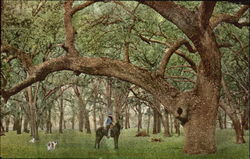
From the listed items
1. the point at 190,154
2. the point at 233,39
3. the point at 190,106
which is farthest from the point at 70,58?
the point at 233,39

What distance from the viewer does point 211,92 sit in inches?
597

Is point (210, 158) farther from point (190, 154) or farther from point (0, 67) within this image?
point (0, 67)

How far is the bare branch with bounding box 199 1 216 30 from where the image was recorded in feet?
40.3

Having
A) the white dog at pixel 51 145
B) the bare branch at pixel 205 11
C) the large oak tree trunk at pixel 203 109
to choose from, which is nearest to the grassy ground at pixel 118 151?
the white dog at pixel 51 145

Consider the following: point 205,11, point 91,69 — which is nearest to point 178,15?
point 205,11

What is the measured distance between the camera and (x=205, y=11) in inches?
496

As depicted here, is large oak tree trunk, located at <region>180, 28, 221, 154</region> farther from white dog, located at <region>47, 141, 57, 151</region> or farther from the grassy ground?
white dog, located at <region>47, 141, 57, 151</region>

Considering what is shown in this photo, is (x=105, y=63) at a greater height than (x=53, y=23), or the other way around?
(x=53, y=23)

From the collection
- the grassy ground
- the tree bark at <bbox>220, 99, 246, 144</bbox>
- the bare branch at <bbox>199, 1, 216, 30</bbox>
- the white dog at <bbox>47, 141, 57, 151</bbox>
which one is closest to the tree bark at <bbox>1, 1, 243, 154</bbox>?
the grassy ground

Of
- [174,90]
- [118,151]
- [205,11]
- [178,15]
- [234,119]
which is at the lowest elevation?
[118,151]

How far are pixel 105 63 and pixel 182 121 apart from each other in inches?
166

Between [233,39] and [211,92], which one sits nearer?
[211,92]

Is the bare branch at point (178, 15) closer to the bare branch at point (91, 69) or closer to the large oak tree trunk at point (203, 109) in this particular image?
the large oak tree trunk at point (203, 109)

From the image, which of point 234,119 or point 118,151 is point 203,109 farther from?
point 234,119
